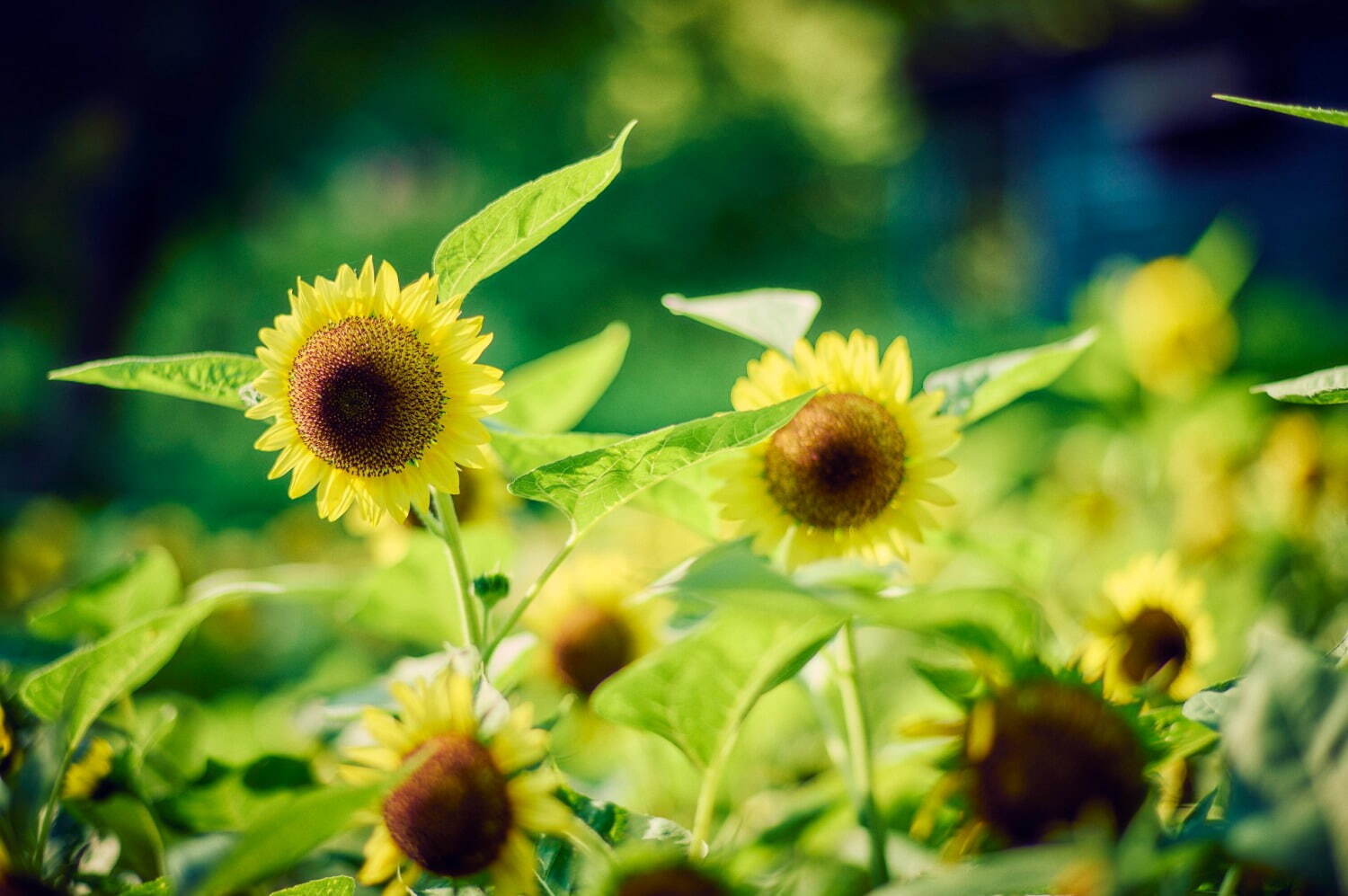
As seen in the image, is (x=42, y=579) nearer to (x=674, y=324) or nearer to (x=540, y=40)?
(x=540, y=40)

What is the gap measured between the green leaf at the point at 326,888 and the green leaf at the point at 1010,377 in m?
0.41

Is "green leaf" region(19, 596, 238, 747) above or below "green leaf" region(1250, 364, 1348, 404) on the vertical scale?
below

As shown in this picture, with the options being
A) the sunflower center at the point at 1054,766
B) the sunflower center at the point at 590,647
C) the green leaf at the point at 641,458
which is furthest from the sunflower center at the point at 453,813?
the sunflower center at the point at 590,647

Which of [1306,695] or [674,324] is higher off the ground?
[1306,695]

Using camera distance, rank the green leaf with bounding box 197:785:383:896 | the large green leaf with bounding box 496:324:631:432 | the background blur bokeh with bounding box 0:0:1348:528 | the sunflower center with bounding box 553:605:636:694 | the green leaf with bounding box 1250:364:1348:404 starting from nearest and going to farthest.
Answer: the green leaf with bounding box 197:785:383:896 → the green leaf with bounding box 1250:364:1348:404 → the large green leaf with bounding box 496:324:631:432 → the sunflower center with bounding box 553:605:636:694 → the background blur bokeh with bounding box 0:0:1348:528

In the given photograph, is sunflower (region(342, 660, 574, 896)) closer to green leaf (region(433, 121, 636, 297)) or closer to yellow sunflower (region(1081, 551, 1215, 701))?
green leaf (region(433, 121, 636, 297))

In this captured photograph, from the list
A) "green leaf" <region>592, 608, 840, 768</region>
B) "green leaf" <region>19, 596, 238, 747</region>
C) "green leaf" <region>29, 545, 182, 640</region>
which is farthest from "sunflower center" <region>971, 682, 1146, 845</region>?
"green leaf" <region>29, 545, 182, 640</region>

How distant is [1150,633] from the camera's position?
764 millimetres

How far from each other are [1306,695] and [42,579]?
205cm

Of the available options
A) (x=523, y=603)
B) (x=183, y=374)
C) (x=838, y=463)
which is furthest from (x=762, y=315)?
(x=183, y=374)

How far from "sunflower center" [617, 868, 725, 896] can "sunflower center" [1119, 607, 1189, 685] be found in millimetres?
474

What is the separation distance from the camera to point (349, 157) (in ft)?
53.9

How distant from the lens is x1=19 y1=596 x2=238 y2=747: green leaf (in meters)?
0.51

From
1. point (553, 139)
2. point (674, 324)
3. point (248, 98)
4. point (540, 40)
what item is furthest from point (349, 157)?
point (248, 98)
